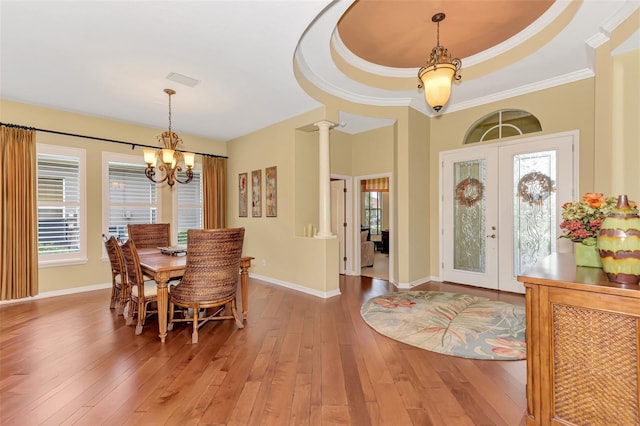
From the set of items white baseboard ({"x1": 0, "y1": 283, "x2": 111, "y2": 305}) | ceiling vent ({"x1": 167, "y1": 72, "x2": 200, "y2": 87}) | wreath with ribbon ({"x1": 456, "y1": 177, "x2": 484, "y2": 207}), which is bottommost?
white baseboard ({"x1": 0, "y1": 283, "x2": 111, "y2": 305})

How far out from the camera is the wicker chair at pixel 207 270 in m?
2.77

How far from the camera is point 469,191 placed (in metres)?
4.93

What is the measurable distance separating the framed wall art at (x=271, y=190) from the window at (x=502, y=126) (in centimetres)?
338

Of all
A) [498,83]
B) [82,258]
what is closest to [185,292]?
[82,258]

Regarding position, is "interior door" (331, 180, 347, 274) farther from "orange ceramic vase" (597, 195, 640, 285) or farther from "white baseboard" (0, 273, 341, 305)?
"orange ceramic vase" (597, 195, 640, 285)

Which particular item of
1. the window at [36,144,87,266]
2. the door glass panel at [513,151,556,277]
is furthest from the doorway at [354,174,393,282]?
the window at [36,144,87,266]

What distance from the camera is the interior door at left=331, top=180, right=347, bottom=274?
605 centimetres

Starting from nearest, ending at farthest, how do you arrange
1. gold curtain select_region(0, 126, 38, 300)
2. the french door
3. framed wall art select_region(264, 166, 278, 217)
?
gold curtain select_region(0, 126, 38, 300) < the french door < framed wall art select_region(264, 166, 278, 217)

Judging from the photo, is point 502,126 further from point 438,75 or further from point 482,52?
point 438,75

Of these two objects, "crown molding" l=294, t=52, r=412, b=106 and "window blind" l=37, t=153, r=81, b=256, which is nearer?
"crown molding" l=294, t=52, r=412, b=106

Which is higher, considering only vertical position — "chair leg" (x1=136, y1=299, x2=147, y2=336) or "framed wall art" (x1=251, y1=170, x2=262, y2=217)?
"framed wall art" (x1=251, y1=170, x2=262, y2=217)

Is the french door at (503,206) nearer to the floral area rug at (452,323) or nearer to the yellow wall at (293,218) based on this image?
the floral area rug at (452,323)

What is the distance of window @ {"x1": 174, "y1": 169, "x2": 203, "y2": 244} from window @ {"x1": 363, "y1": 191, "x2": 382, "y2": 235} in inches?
250

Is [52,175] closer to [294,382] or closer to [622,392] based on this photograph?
[294,382]
